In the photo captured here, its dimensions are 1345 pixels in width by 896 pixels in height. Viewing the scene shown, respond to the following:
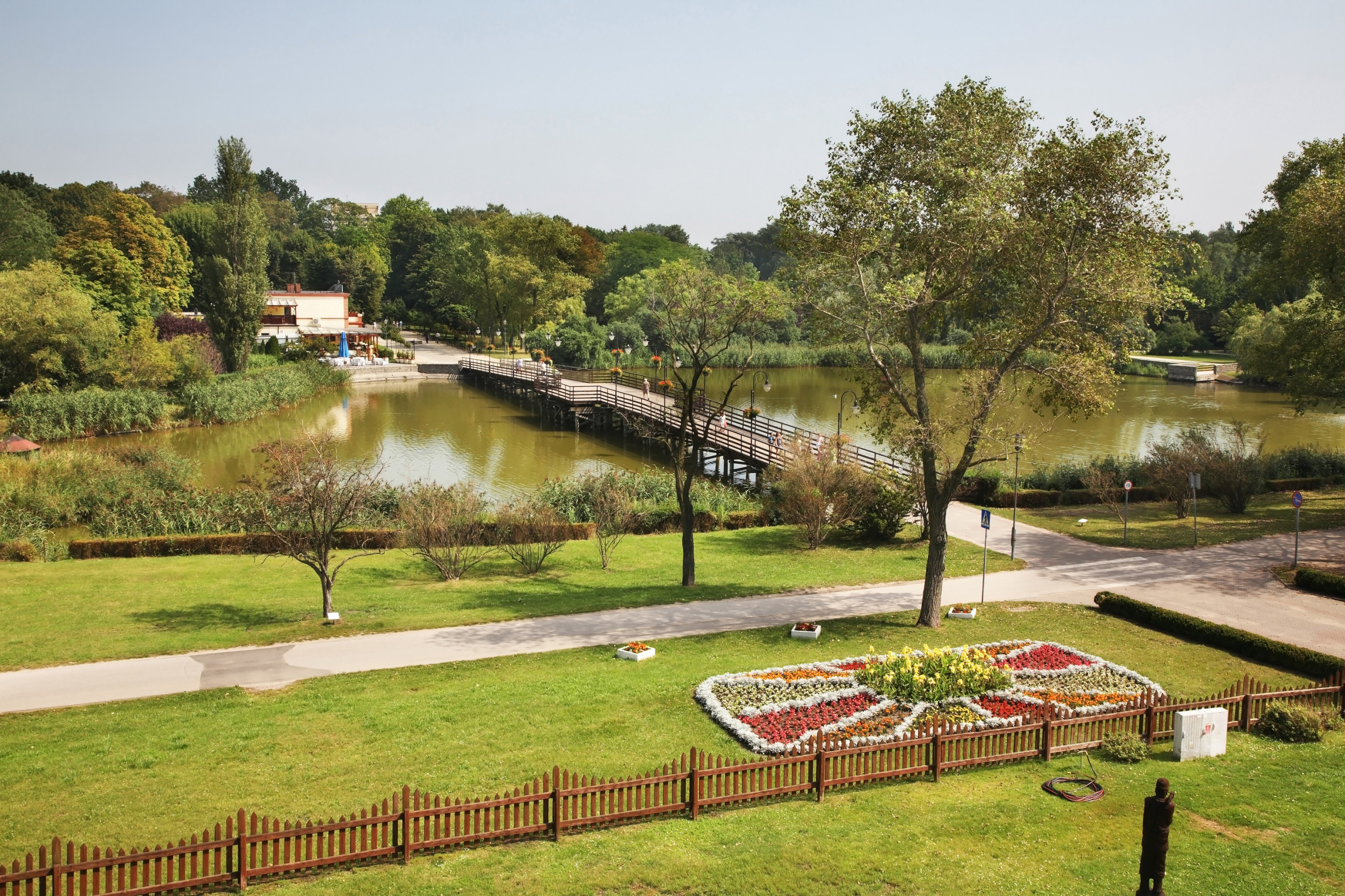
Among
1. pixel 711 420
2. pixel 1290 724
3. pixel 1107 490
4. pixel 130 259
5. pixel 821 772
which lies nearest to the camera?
pixel 821 772

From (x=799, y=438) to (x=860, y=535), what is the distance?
457 centimetres

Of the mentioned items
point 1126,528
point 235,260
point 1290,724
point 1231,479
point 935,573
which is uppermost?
point 235,260

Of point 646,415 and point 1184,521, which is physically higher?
point 646,415

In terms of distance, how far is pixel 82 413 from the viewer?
48250 millimetres

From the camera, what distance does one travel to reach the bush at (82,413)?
4678 centimetres

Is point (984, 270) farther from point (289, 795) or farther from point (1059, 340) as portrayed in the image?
point (289, 795)

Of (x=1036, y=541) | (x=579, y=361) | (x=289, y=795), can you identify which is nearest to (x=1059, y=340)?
(x=1036, y=541)

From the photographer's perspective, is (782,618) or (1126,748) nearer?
(1126,748)

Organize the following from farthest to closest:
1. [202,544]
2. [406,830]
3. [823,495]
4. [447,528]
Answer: [823,495]
[202,544]
[447,528]
[406,830]

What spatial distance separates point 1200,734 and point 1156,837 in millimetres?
5476

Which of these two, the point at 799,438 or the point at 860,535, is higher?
the point at 799,438

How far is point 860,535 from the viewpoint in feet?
90.2

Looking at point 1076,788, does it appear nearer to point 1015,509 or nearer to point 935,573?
point 935,573

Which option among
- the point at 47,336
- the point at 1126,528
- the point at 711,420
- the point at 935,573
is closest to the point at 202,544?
the point at 711,420
